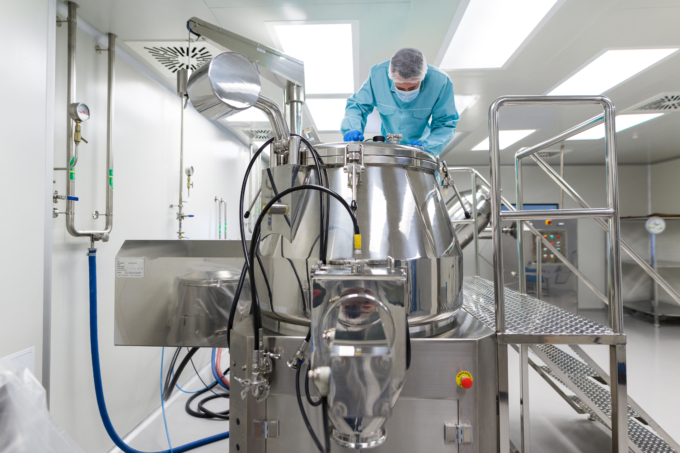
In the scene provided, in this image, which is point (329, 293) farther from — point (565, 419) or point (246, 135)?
point (246, 135)

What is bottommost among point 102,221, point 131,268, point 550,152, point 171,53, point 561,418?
point 561,418

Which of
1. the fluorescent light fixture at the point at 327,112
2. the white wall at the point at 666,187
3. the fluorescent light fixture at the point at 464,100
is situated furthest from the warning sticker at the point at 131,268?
the white wall at the point at 666,187

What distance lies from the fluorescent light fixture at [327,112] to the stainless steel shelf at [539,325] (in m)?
2.08

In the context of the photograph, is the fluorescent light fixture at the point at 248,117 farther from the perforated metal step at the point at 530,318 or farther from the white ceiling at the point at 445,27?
the perforated metal step at the point at 530,318

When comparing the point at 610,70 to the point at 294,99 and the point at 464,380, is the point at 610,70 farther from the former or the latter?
the point at 464,380

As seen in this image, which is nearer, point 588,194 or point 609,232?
point 609,232

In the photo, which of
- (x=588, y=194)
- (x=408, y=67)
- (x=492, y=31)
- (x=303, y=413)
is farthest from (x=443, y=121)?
(x=588, y=194)

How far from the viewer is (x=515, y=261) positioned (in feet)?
15.3

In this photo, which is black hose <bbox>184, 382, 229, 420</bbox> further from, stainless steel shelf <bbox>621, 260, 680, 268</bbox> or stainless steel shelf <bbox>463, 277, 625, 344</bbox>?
stainless steel shelf <bbox>621, 260, 680, 268</bbox>

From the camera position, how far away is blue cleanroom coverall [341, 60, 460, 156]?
58.4 inches

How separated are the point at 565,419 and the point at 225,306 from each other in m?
2.12

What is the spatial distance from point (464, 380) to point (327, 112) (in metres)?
2.78

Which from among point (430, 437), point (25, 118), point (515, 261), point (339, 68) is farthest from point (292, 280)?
point (515, 261)

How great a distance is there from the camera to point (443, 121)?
1493mm
